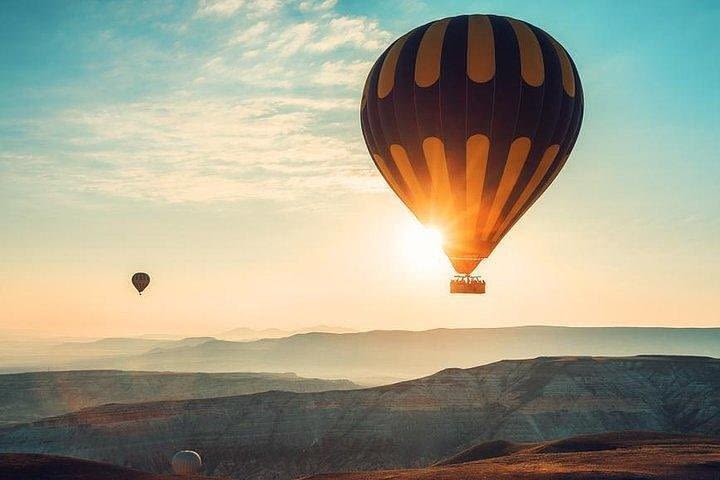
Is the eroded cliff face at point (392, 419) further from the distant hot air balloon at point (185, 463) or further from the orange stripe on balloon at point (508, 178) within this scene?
the orange stripe on balloon at point (508, 178)

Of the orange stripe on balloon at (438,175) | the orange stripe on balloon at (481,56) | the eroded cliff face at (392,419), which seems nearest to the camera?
the orange stripe on balloon at (481,56)

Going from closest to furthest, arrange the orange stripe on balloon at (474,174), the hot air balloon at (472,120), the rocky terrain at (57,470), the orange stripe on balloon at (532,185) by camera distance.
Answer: the hot air balloon at (472,120), the orange stripe on balloon at (474,174), the orange stripe on balloon at (532,185), the rocky terrain at (57,470)

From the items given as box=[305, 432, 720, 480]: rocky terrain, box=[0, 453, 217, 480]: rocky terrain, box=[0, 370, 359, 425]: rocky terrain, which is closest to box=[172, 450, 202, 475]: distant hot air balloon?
box=[0, 453, 217, 480]: rocky terrain

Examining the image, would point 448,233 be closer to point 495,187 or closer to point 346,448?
point 495,187

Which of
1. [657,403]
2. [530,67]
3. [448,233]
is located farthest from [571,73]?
[657,403]

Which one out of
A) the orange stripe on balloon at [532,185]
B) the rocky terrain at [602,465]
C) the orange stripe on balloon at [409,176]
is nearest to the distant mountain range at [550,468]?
the rocky terrain at [602,465]

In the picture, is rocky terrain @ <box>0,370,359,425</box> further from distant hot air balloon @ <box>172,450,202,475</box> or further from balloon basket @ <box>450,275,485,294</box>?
balloon basket @ <box>450,275,485,294</box>

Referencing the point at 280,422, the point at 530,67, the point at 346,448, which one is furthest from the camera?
the point at 280,422
